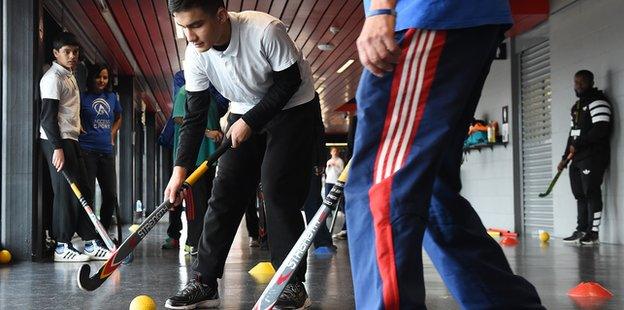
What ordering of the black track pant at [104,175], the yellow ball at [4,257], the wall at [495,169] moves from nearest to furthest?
the yellow ball at [4,257]
the black track pant at [104,175]
the wall at [495,169]

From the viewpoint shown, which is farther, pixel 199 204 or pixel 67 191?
pixel 199 204

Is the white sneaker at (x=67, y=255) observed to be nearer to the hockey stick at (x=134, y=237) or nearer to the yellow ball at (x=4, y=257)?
the yellow ball at (x=4, y=257)

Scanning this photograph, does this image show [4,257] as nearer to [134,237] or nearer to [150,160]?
[134,237]

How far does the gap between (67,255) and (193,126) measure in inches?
110

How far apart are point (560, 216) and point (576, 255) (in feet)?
9.73

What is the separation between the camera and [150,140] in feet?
64.6

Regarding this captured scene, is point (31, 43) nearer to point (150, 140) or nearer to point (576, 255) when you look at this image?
point (576, 255)

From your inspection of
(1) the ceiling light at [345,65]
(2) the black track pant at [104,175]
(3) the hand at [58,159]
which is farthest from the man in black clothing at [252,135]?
(1) the ceiling light at [345,65]

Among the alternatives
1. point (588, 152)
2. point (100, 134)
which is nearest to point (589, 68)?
point (588, 152)

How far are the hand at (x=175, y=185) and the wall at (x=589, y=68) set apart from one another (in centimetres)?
565

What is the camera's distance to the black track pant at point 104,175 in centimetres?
590

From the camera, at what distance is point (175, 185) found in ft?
9.68

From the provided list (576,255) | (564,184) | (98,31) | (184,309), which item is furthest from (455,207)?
(98,31)

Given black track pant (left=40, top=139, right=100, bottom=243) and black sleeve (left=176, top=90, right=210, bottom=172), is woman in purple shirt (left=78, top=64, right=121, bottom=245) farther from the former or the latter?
black sleeve (left=176, top=90, right=210, bottom=172)
